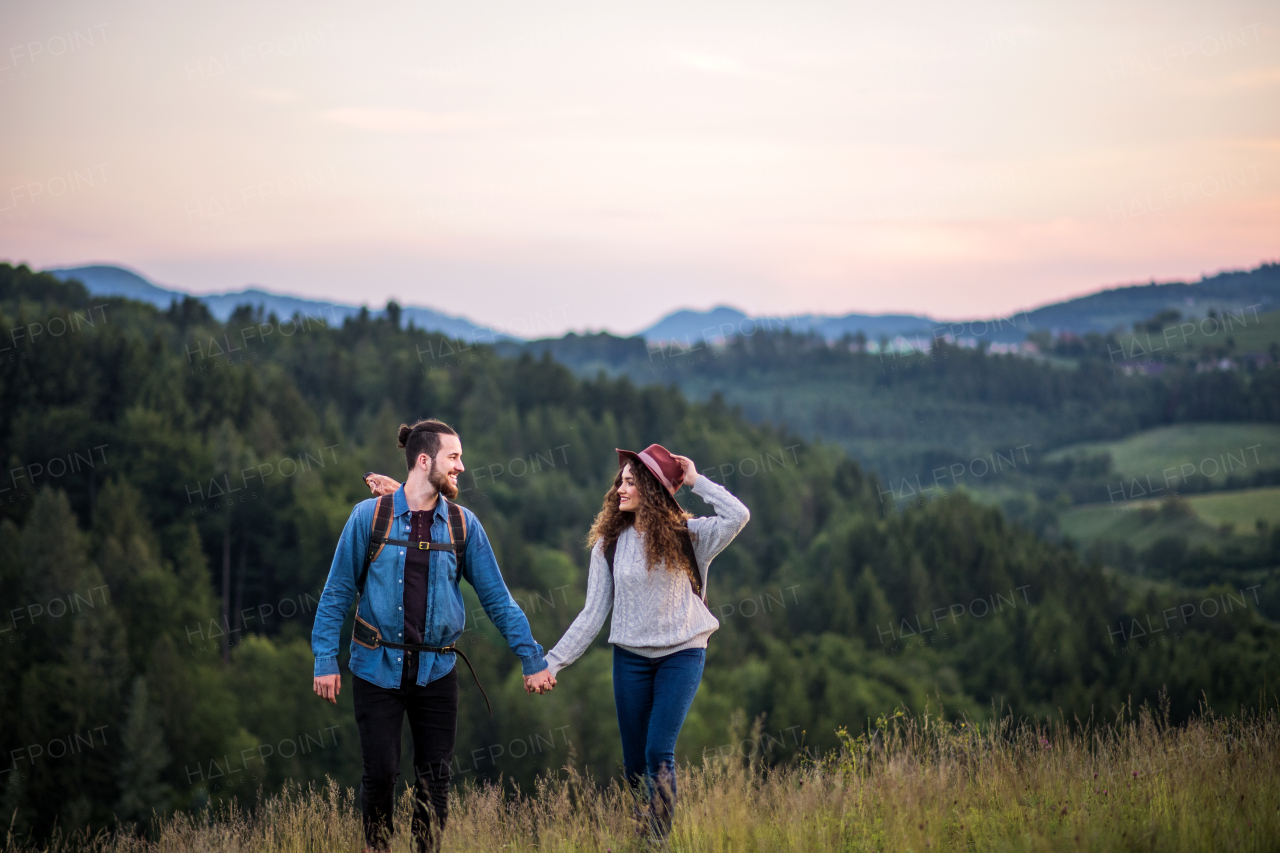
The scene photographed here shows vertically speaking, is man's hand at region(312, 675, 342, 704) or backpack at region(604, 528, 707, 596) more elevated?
backpack at region(604, 528, 707, 596)

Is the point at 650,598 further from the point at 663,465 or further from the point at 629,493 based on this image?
the point at 663,465

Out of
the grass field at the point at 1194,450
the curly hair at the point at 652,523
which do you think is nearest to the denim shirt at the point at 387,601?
the curly hair at the point at 652,523

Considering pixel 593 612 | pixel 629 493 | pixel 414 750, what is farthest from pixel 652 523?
pixel 414 750

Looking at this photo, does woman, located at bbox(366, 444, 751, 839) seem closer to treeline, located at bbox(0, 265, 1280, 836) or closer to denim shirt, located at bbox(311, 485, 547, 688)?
denim shirt, located at bbox(311, 485, 547, 688)

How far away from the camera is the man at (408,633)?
4.06 meters

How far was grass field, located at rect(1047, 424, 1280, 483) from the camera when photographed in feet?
465

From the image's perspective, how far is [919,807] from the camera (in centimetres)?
410

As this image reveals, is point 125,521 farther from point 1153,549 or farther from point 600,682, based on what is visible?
point 1153,549

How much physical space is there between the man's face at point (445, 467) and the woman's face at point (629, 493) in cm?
70

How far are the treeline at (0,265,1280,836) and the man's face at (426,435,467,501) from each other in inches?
678

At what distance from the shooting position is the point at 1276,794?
411 cm

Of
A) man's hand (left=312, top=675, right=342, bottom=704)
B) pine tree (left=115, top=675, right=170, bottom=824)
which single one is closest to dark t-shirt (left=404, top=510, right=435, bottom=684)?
man's hand (left=312, top=675, right=342, bottom=704)

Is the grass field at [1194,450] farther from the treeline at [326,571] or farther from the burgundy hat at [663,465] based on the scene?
the burgundy hat at [663,465]

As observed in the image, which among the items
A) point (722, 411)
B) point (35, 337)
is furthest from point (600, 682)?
point (722, 411)
